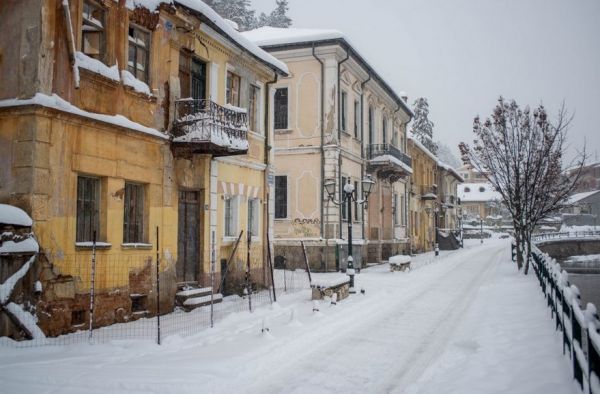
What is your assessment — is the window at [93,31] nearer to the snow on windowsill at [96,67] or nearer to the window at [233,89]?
the snow on windowsill at [96,67]

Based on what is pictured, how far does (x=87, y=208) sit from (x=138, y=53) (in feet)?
12.5

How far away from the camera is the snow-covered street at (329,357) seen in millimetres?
6469

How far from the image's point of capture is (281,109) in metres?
24.4

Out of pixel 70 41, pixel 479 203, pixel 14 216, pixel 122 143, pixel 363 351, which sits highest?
pixel 479 203

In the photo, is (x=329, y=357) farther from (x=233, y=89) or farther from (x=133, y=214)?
(x=233, y=89)

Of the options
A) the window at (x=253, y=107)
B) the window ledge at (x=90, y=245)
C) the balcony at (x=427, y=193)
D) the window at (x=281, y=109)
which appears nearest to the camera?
the window ledge at (x=90, y=245)

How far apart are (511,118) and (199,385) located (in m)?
21.9

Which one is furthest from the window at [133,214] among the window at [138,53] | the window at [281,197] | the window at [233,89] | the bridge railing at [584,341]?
the window at [281,197]

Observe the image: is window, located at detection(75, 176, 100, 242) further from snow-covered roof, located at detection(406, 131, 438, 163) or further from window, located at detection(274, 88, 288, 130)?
snow-covered roof, located at detection(406, 131, 438, 163)

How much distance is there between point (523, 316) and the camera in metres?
10.9

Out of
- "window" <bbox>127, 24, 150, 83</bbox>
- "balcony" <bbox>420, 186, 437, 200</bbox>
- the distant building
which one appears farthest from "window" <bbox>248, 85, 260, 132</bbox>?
the distant building

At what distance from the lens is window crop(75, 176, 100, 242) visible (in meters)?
10.2

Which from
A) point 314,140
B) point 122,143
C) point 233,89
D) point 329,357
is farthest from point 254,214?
point 329,357

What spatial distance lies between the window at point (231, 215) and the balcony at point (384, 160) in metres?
13.5
